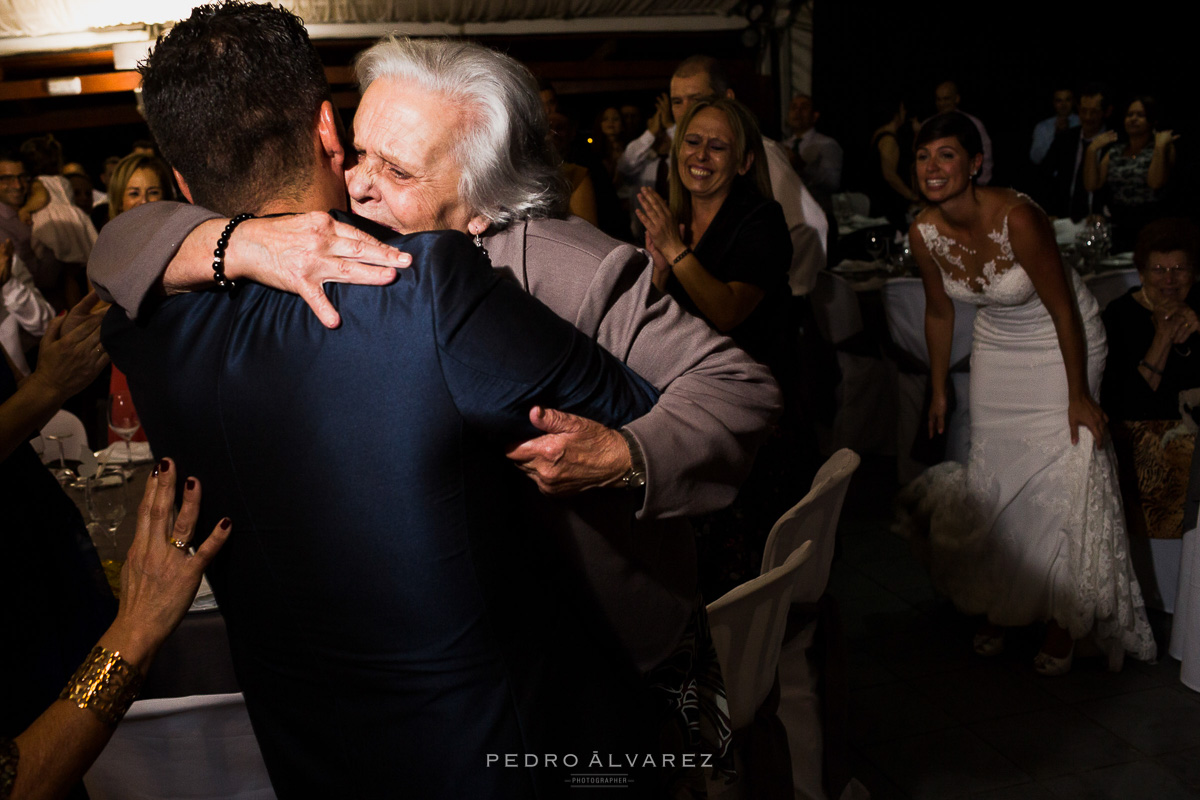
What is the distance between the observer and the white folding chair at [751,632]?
58.1 inches

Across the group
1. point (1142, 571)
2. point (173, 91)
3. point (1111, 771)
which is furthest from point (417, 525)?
point (1142, 571)

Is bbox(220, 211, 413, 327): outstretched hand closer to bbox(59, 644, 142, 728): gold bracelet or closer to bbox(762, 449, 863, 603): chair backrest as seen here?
bbox(59, 644, 142, 728): gold bracelet

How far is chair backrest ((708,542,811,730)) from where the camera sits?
1.48m

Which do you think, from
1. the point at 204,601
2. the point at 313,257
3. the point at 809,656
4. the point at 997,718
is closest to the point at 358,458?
the point at 313,257

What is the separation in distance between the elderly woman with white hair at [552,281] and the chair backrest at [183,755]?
2.09 ft

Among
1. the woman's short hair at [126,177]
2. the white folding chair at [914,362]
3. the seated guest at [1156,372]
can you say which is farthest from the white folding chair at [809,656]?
the woman's short hair at [126,177]

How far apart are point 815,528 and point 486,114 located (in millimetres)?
1052

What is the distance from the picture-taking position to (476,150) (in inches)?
45.1

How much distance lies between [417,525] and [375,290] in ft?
0.68

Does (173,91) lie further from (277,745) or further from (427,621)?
(277,745)

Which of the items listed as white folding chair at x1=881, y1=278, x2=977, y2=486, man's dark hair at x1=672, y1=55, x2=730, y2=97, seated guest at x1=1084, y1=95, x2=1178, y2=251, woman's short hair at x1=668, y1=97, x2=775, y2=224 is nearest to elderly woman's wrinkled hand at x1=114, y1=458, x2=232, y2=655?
woman's short hair at x1=668, y1=97, x2=775, y2=224

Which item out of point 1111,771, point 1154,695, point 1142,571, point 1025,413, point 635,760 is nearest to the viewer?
point 635,760

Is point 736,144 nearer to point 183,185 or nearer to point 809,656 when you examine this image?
point 809,656

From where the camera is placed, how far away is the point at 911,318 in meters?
4.19
